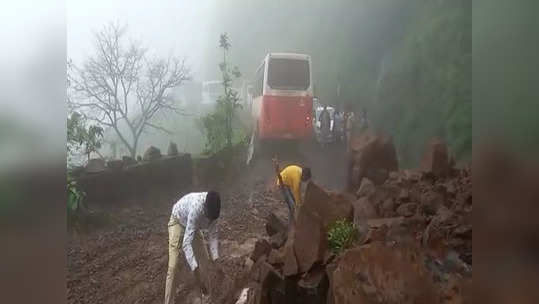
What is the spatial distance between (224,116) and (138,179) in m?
0.74

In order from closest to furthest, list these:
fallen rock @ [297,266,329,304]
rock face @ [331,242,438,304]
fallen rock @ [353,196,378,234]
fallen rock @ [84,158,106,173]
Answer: rock face @ [331,242,438,304], fallen rock @ [297,266,329,304], fallen rock @ [353,196,378,234], fallen rock @ [84,158,106,173]

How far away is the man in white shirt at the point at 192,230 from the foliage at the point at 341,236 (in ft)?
2.56

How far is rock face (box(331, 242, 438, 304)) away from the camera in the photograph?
3354 mm

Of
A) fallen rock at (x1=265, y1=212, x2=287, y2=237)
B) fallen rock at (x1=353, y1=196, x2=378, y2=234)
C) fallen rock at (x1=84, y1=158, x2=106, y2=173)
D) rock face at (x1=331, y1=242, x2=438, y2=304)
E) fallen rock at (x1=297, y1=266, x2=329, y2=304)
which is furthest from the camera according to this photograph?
fallen rock at (x1=84, y1=158, x2=106, y2=173)

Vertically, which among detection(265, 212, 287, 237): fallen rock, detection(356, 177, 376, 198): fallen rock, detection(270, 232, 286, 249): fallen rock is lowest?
detection(270, 232, 286, 249): fallen rock

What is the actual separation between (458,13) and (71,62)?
2.62m

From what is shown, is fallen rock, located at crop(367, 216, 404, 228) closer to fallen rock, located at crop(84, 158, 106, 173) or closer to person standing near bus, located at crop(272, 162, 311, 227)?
person standing near bus, located at crop(272, 162, 311, 227)

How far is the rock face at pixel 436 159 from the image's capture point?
371 centimetres

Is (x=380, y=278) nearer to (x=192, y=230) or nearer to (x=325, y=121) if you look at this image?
(x=325, y=121)

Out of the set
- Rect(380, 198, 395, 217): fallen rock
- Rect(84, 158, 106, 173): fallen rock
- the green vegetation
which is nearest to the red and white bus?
the green vegetation

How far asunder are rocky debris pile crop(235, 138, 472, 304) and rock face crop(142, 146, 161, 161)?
92cm

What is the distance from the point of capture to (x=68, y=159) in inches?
152

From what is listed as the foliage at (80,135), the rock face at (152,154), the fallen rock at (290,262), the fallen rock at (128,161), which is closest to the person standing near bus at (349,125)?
the fallen rock at (290,262)

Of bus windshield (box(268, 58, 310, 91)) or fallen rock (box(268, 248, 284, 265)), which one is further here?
bus windshield (box(268, 58, 310, 91))
